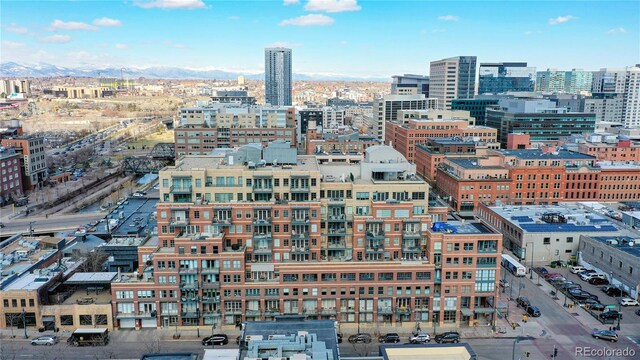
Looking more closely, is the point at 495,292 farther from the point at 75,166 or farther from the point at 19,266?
the point at 75,166

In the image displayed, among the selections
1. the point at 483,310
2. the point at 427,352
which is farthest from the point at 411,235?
the point at 427,352

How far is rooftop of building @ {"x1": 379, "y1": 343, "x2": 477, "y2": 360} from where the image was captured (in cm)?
4481

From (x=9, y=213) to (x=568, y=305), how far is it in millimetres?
121109

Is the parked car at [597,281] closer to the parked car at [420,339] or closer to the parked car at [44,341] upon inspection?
the parked car at [420,339]

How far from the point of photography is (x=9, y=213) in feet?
408

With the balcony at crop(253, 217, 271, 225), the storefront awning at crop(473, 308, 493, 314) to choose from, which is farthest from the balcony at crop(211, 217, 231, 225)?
the storefront awning at crop(473, 308, 493, 314)

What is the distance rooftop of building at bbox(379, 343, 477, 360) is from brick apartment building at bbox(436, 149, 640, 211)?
254 feet

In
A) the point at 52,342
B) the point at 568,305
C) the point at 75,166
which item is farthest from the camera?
the point at 75,166

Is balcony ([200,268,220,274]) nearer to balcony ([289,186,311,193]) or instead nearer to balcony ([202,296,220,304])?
balcony ([202,296,220,304])

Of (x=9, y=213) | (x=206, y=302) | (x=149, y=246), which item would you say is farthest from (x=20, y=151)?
(x=206, y=302)

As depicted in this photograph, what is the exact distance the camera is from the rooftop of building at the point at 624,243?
8012cm

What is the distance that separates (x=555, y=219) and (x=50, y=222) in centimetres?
10317

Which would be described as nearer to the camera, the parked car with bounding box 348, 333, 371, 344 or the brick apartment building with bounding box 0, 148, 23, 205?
the parked car with bounding box 348, 333, 371, 344

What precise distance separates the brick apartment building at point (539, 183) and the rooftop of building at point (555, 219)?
1250 cm
